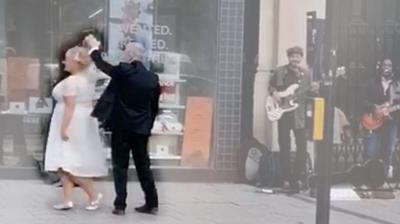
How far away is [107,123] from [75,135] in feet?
1.26

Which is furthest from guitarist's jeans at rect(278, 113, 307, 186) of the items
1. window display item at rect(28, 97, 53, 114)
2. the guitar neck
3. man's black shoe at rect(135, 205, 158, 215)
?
window display item at rect(28, 97, 53, 114)

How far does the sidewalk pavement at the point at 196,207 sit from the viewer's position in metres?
9.67

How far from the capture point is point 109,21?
12.5 meters

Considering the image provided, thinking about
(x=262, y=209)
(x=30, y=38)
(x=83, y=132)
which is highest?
(x=30, y=38)

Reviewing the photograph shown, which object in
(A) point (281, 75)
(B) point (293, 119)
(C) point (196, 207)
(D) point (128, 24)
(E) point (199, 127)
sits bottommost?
(C) point (196, 207)

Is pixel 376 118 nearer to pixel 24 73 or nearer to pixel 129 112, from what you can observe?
pixel 129 112

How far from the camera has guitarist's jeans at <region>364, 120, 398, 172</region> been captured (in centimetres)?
1261

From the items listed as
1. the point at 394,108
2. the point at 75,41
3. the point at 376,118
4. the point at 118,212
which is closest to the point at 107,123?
the point at 118,212

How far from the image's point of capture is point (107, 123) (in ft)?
31.6

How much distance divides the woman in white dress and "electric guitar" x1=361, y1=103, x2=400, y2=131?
4350 mm

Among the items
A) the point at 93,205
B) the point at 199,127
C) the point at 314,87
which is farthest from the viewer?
the point at 199,127

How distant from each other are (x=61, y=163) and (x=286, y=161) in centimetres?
351

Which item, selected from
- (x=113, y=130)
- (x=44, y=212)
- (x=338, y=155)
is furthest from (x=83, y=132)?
(x=338, y=155)

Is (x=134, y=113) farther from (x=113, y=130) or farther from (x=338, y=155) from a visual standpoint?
(x=338, y=155)
